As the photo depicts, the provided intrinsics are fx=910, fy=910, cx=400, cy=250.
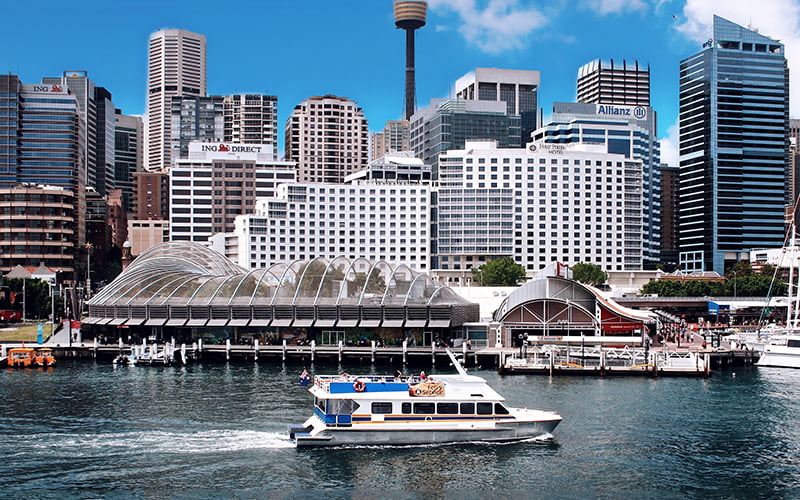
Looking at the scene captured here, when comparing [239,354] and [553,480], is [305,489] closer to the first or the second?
[553,480]

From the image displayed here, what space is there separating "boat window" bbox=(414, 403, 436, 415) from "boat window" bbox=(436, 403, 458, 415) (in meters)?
0.38

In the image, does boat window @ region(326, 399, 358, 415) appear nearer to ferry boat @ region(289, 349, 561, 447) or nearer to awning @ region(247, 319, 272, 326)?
ferry boat @ region(289, 349, 561, 447)

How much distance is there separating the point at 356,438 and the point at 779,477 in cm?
2953

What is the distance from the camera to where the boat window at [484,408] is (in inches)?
2734

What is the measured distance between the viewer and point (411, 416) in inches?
2702

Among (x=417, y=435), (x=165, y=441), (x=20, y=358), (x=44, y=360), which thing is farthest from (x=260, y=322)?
(x=417, y=435)

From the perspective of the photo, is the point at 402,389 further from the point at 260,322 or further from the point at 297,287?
the point at 297,287

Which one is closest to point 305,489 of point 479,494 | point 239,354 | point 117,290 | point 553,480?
point 479,494

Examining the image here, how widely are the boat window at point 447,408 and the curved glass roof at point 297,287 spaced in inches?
2282

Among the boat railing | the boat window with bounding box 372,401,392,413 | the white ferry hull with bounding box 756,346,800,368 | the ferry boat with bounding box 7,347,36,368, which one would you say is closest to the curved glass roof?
the ferry boat with bounding box 7,347,36,368

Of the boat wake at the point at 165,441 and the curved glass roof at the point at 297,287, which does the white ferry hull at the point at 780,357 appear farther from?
the boat wake at the point at 165,441

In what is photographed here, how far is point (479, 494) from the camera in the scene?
186ft

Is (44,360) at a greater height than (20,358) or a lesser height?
lesser

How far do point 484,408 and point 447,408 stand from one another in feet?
9.40
